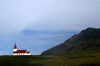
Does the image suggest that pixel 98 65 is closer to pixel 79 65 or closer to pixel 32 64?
pixel 79 65

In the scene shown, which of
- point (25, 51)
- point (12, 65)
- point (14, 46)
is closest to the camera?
point (12, 65)

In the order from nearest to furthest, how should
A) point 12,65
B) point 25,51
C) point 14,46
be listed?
1. point 12,65
2. point 25,51
3. point 14,46

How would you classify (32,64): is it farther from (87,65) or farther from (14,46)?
(14,46)

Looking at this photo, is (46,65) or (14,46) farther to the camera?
(14,46)

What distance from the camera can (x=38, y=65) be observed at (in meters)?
125

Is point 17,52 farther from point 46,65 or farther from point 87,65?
point 87,65

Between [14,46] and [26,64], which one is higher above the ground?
[14,46]

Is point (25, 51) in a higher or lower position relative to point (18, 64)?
higher

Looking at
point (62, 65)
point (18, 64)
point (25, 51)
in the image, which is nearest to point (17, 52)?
point (25, 51)

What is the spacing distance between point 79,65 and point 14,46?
3443 inches

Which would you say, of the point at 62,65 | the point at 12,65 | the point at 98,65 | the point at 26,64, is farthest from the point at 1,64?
the point at 98,65

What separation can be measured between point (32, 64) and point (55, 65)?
15.1m

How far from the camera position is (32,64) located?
12756cm

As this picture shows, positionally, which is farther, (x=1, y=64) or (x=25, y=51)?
(x=25, y=51)
